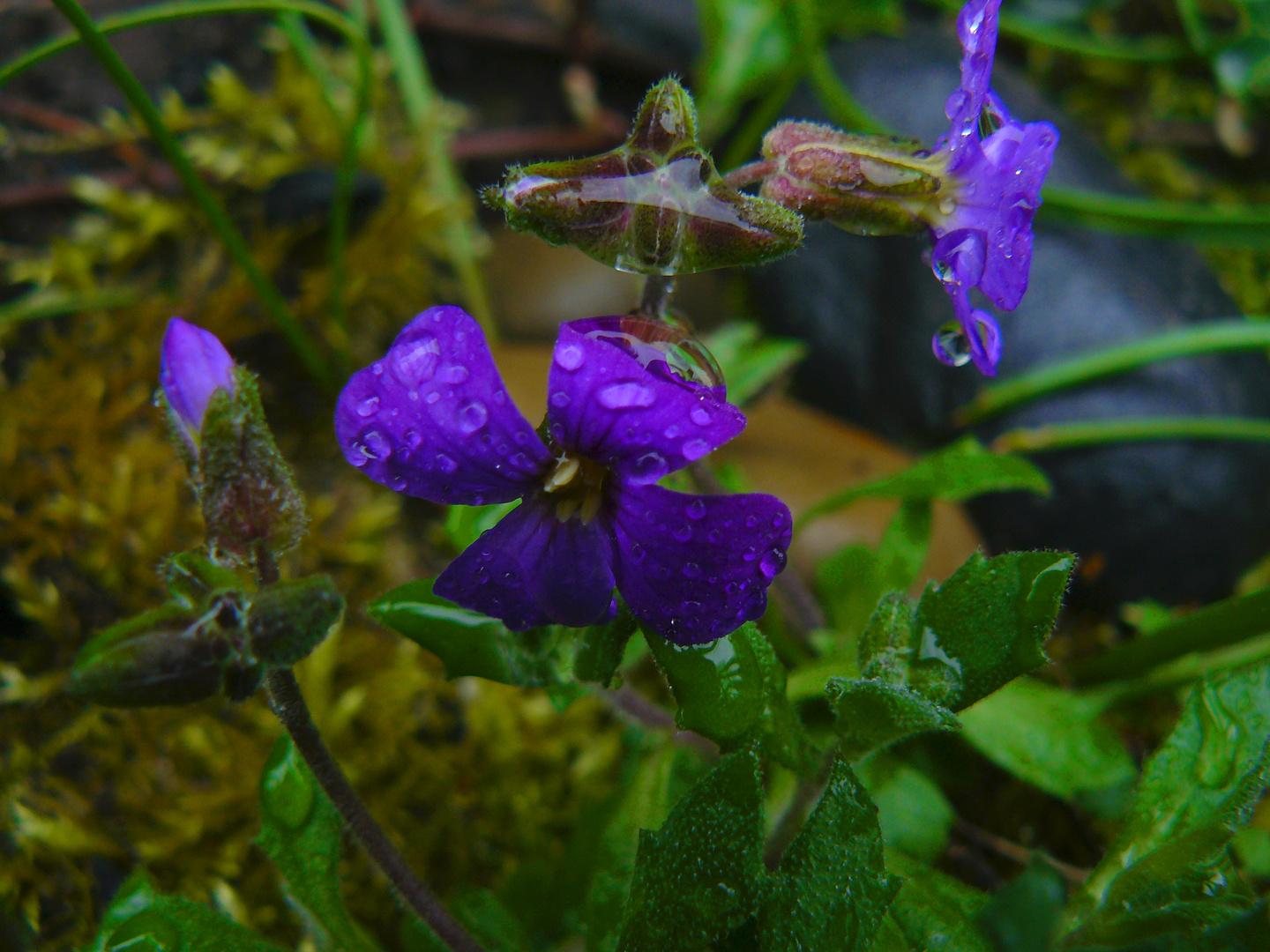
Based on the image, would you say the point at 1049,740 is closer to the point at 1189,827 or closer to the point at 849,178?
the point at 1189,827

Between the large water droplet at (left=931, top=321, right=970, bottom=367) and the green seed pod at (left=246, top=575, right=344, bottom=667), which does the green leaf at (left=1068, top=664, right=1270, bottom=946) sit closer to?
the large water droplet at (left=931, top=321, right=970, bottom=367)

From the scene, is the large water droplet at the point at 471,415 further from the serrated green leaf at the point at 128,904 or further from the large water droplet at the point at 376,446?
the serrated green leaf at the point at 128,904

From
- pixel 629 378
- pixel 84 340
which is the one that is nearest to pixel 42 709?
pixel 84 340

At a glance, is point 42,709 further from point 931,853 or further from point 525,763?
point 931,853

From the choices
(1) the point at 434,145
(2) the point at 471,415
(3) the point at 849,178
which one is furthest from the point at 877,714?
(1) the point at 434,145

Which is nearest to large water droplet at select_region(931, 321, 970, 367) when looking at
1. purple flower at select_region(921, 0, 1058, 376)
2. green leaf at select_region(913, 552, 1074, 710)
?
purple flower at select_region(921, 0, 1058, 376)

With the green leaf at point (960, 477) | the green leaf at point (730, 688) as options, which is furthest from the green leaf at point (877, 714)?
the green leaf at point (960, 477)
